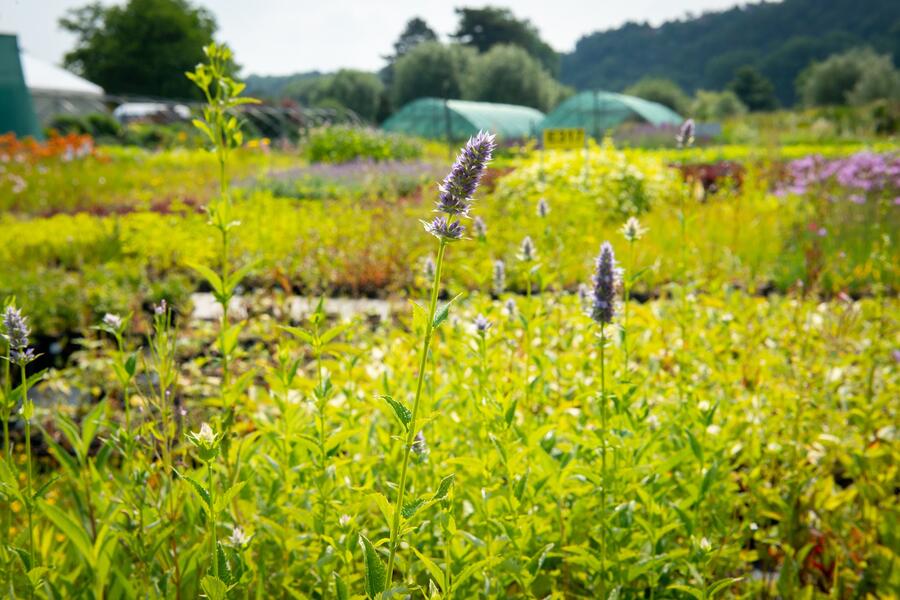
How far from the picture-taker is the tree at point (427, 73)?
49438 mm

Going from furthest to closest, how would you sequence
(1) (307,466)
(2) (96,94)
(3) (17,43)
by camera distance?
(2) (96,94)
(3) (17,43)
(1) (307,466)

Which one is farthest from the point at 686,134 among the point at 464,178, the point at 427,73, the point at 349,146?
the point at 427,73

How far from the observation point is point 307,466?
1.71m

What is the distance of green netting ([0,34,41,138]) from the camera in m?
23.5

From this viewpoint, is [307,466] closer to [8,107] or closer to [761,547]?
[761,547]

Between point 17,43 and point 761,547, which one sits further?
point 17,43

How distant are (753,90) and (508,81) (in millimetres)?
31185

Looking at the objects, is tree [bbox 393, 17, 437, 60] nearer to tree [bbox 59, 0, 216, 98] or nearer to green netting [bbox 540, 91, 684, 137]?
tree [bbox 59, 0, 216, 98]

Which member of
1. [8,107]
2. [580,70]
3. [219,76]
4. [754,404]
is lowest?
[754,404]

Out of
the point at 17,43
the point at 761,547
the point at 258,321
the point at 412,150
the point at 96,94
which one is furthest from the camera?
the point at 96,94

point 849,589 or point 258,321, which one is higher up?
point 258,321

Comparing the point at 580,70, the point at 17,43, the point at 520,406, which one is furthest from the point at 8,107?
the point at 580,70

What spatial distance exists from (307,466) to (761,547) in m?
1.44

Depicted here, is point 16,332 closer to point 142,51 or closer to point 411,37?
point 142,51
